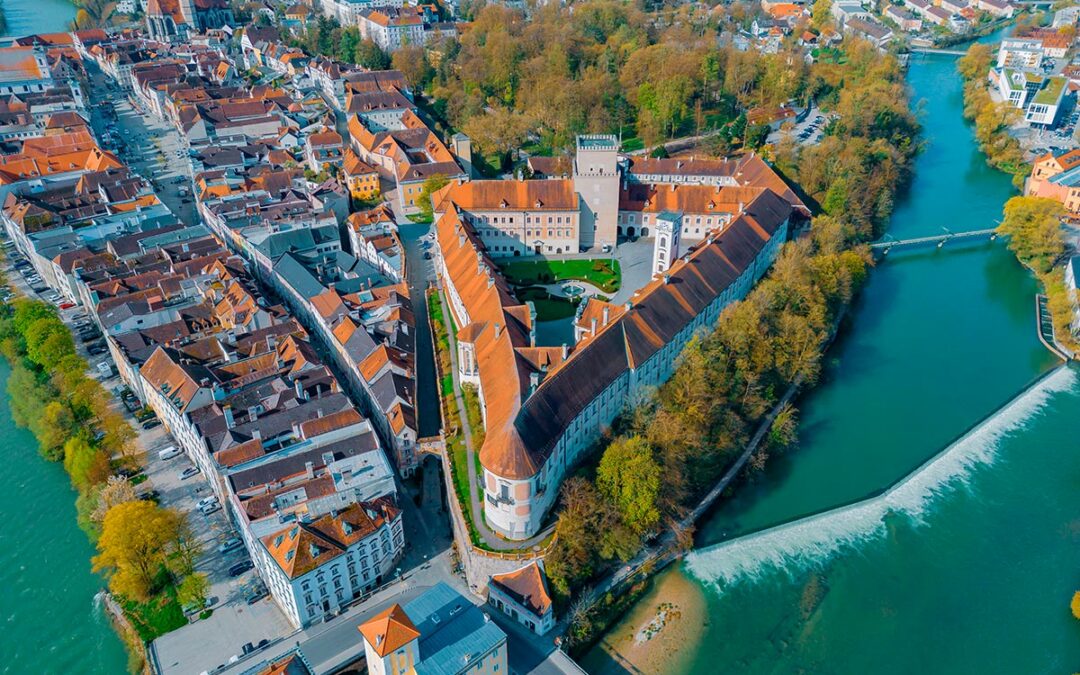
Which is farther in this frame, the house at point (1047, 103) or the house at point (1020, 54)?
the house at point (1020, 54)

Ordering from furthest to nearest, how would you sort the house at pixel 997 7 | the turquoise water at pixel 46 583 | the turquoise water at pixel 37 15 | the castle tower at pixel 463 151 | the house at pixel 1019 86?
the turquoise water at pixel 37 15 < the house at pixel 997 7 < the house at pixel 1019 86 < the castle tower at pixel 463 151 < the turquoise water at pixel 46 583

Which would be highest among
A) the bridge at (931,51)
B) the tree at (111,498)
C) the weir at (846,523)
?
the bridge at (931,51)

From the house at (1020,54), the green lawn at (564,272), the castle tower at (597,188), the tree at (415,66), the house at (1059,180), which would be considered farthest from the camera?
the house at (1020,54)

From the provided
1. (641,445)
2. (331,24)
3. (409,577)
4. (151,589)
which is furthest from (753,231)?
(331,24)

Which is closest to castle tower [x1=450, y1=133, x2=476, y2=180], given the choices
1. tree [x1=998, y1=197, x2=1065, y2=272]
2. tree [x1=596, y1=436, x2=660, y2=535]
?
tree [x1=596, y1=436, x2=660, y2=535]

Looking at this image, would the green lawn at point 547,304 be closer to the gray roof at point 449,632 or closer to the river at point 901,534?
the river at point 901,534

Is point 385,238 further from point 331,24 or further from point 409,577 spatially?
point 331,24

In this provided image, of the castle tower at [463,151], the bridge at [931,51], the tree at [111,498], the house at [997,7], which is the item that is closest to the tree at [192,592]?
the tree at [111,498]
